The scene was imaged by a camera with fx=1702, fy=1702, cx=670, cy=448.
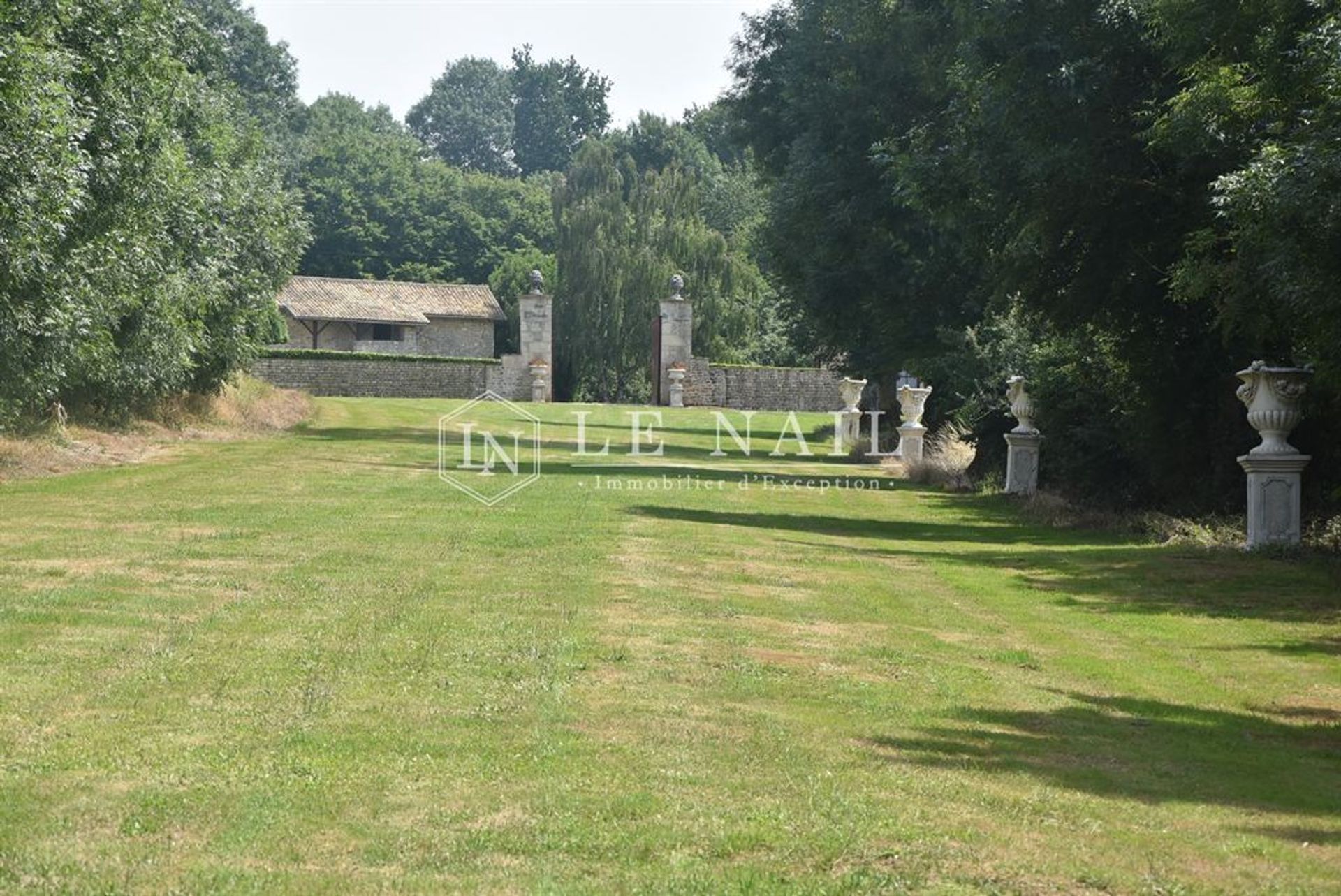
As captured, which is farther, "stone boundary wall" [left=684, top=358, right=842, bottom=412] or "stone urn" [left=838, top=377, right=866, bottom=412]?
"stone boundary wall" [left=684, top=358, right=842, bottom=412]

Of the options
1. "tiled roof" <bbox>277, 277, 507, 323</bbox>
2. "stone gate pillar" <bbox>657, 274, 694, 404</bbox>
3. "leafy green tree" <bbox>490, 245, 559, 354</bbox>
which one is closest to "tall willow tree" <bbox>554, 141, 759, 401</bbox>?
"stone gate pillar" <bbox>657, 274, 694, 404</bbox>

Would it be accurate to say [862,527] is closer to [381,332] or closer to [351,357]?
[351,357]

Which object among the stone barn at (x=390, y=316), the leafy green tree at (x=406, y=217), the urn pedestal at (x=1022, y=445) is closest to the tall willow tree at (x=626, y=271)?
the stone barn at (x=390, y=316)

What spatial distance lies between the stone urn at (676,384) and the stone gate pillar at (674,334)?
0.73ft

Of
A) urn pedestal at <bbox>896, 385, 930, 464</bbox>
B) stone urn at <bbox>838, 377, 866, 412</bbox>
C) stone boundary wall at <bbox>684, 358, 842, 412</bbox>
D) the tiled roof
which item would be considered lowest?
urn pedestal at <bbox>896, 385, 930, 464</bbox>

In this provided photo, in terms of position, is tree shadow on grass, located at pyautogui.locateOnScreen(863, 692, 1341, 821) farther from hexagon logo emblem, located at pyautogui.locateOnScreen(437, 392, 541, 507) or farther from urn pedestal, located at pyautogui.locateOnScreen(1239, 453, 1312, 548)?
hexagon logo emblem, located at pyautogui.locateOnScreen(437, 392, 541, 507)

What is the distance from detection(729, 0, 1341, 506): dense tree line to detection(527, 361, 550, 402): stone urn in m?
32.0

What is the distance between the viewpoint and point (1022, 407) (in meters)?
26.3

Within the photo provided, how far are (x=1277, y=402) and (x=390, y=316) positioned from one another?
193ft

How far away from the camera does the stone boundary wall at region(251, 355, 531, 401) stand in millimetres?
63938

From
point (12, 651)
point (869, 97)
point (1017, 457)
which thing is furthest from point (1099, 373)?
point (12, 651)

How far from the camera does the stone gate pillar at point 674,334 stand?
65500mm

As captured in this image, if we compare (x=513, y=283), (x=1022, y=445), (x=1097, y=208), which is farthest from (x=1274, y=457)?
(x=513, y=283)

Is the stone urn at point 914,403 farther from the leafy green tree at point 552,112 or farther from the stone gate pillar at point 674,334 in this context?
the leafy green tree at point 552,112
